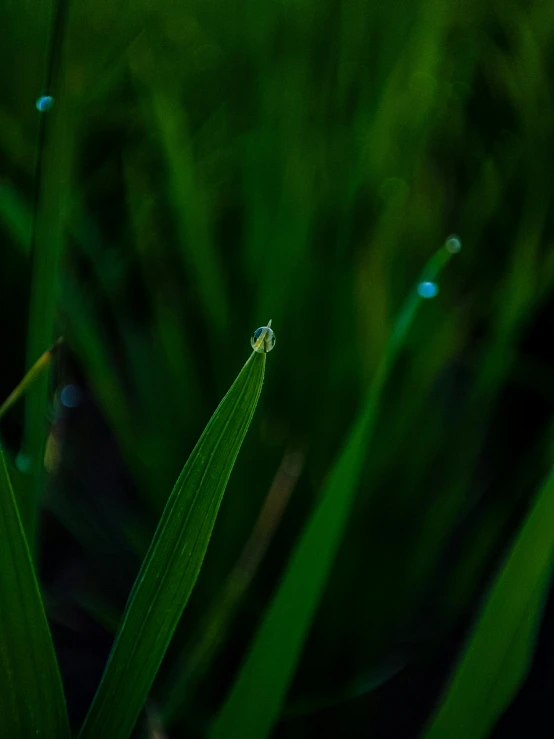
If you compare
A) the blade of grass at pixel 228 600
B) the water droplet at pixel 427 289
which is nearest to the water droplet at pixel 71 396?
the blade of grass at pixel 228 600

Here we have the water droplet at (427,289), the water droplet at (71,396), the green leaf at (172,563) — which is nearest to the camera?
the green leaf at (172,563)

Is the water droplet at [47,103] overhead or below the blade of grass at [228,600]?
overhead

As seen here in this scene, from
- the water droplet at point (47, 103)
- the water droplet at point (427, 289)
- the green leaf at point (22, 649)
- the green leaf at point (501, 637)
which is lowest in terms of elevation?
the green leaf at point (22, 649)

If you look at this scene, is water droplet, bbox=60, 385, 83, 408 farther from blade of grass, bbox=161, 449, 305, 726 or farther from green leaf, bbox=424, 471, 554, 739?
green leaf, bbox=424, 471, 554, 739

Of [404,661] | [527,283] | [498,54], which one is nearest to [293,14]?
[498,54]

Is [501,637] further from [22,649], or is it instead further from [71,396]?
[71,396]

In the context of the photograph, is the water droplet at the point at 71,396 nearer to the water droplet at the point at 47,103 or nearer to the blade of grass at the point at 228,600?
the blade of grass at the point at 228,600

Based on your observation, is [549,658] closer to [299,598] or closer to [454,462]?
[454,462]
